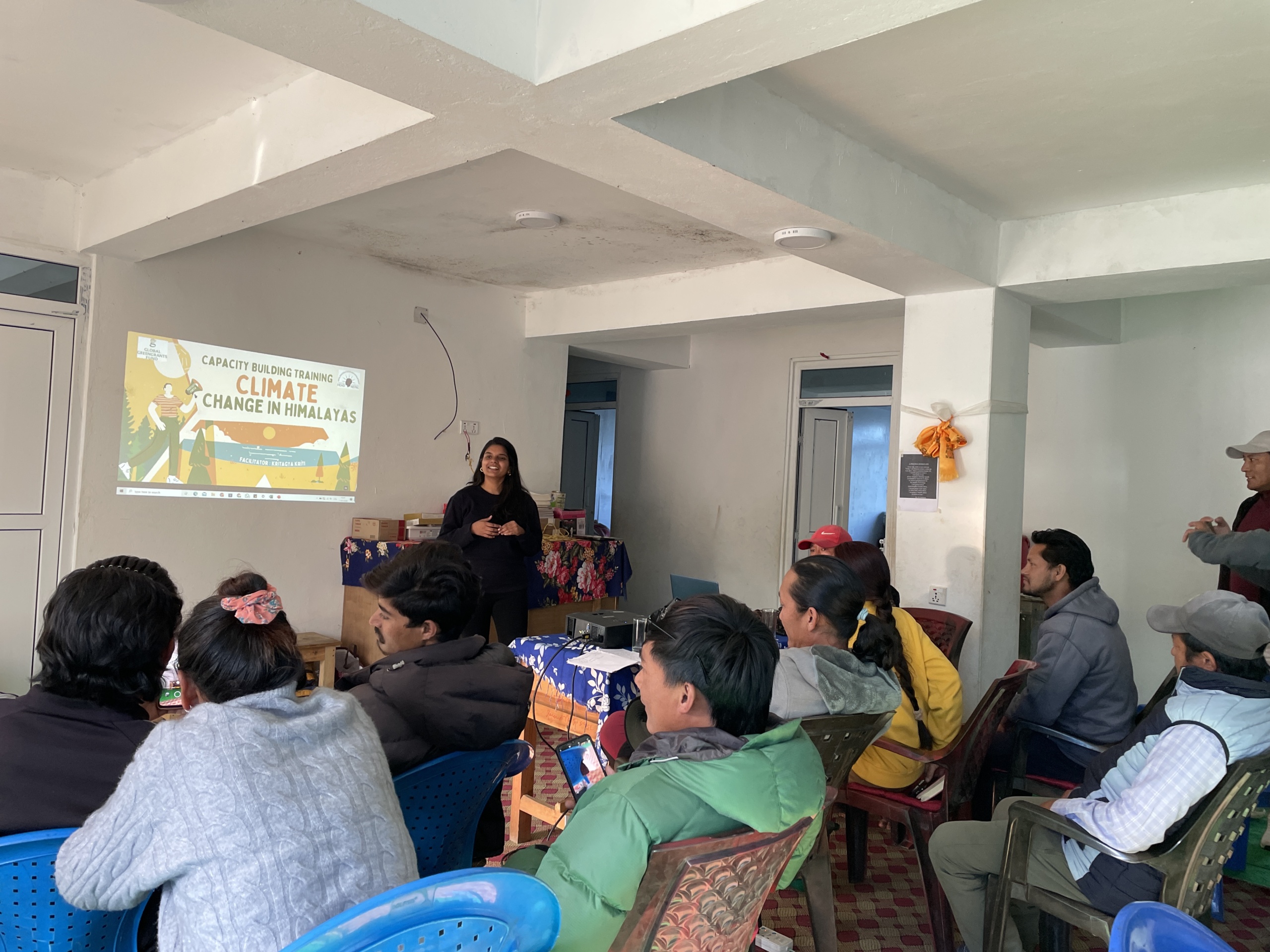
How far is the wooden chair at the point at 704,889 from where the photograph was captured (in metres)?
1.19

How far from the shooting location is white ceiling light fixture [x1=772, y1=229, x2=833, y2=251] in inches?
121

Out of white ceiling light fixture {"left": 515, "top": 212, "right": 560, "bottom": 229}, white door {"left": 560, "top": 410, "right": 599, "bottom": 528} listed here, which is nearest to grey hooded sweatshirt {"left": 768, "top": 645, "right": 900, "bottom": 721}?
white ceiling light fixture {"left": 515, "top": 212, "right": 560, "bottom": 229}

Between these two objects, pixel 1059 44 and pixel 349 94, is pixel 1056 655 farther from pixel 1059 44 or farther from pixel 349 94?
pixel 349 94

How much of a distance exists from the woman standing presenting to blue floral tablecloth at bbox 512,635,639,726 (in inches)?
53.3

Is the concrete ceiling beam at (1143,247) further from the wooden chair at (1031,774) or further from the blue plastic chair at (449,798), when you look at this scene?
the blue plastic chair at (449,798)

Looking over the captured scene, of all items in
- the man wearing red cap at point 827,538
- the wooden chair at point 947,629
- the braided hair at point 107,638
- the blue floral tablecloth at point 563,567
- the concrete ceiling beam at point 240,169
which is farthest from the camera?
the blue floral tablecloth at point 563,567

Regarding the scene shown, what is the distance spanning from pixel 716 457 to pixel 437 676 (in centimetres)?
525

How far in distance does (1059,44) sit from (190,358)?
154 inches

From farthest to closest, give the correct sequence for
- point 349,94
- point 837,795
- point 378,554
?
point 378,554 → point 349,94 → point 837,795

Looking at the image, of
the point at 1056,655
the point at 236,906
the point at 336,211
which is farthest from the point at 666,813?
the point at 336,211

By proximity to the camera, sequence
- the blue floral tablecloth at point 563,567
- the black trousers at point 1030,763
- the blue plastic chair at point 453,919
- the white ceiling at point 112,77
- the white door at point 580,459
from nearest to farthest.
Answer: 1. the blue plastic chair at point 453,919
2. the white ceiling at point 112,77
3. the black trousers at point 1030,763
4. the blue floral tablecloth at point 563,567
5. the white door at point 580,459

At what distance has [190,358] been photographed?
167 inches

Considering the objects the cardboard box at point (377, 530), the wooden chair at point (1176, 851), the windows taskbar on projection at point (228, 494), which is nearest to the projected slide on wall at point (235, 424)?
the windows taskbar on projection at point (228, 494)

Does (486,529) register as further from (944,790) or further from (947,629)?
(944,790)
